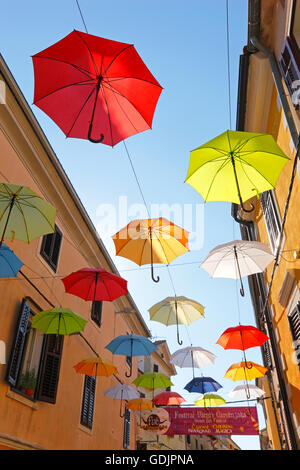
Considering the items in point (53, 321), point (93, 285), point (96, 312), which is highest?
point (96, 312)

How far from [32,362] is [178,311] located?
4.31 meters

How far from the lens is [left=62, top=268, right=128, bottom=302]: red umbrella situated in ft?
27.2

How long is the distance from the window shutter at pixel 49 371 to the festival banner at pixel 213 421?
785cm

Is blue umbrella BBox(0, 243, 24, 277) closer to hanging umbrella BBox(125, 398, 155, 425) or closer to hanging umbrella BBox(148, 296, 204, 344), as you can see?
hanging umbrella BBox(148, 296, 204, 344)

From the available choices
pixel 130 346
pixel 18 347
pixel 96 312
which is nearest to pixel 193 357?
pixel 130 346

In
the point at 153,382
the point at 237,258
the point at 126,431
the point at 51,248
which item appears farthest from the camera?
the point at 126,431

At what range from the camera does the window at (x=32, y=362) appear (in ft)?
26.0

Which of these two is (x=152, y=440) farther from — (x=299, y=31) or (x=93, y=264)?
(x=299, y=31)

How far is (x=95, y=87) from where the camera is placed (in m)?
5.12

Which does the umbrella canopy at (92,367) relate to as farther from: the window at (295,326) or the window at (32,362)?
the window at (295,326)

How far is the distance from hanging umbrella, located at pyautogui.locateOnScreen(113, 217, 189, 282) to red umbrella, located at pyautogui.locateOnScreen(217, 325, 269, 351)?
3.35m

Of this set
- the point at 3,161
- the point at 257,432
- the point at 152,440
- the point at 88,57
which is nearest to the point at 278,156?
the point at 88,57

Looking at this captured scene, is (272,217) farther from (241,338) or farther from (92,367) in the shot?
(92,367)

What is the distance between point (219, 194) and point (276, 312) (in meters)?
4.48
